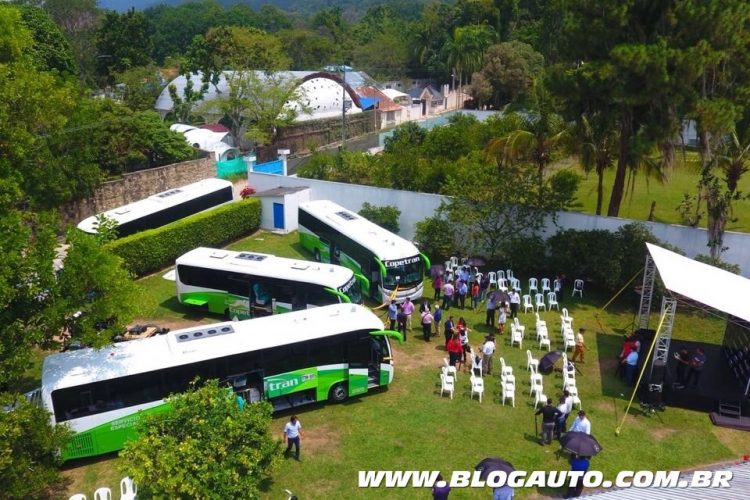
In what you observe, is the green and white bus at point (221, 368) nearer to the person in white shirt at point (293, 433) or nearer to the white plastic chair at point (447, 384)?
the white plastic chair at point (447, 384)

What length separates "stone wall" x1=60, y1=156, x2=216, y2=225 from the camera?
92.0 ft

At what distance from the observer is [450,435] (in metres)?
13.8

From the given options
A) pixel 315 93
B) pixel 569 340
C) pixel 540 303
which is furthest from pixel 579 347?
pixel 315 93

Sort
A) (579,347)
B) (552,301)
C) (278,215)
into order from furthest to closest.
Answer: (278,215), (552,301), (579,347)

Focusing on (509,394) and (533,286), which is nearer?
(509,394)

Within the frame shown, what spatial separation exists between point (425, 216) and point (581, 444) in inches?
620

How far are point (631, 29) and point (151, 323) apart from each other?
60.1 feet

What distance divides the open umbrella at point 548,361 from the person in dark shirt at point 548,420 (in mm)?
→ 2835

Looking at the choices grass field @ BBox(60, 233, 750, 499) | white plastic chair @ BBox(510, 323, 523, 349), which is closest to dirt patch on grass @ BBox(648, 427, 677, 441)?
grass field @ BBox(60, 233, 750, 499)

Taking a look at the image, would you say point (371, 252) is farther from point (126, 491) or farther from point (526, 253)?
point (126, 491)

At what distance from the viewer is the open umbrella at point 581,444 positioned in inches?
453

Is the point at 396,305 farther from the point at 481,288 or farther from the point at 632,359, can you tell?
the point at 632,359

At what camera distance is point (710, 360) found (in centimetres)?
1675

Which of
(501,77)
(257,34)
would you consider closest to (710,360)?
(257,34)
